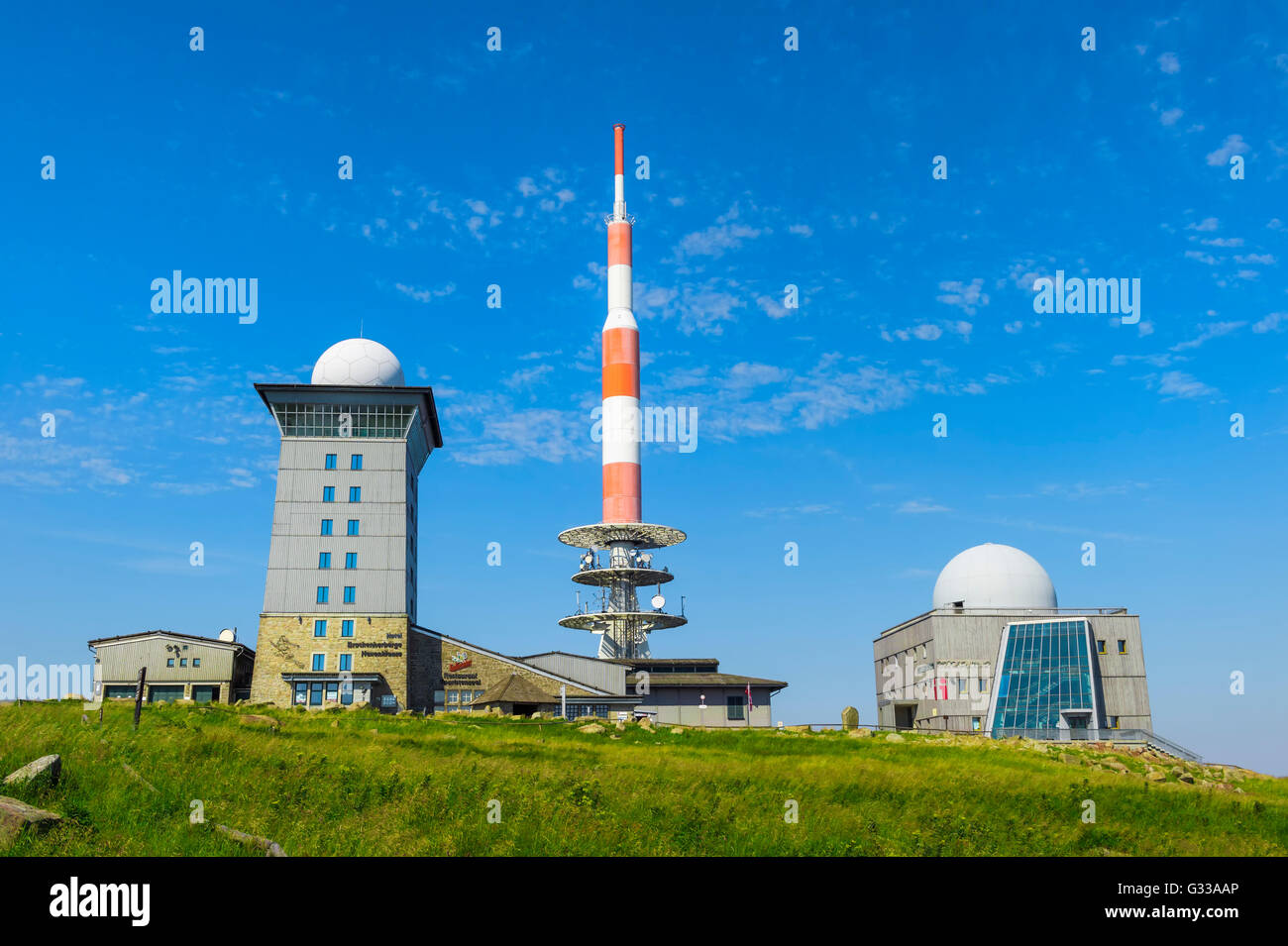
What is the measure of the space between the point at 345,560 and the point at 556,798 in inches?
2154

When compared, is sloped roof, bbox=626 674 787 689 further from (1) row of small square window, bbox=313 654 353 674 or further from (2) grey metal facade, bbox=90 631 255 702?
(2) grey metal facade, bbox=90 631 255 702

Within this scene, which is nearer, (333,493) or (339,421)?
(333,493)

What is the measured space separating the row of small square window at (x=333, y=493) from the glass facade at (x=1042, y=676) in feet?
157

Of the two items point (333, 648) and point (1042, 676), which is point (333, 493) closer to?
point (333, 648)

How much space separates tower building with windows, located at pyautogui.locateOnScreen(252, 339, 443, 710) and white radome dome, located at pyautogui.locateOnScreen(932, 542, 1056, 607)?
40799 mm

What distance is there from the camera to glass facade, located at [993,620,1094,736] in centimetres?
6431

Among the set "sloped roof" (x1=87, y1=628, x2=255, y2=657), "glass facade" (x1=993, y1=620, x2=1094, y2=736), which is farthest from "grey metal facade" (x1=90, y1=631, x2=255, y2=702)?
"glass facade" (x1=993, y1=620, x2=1094, y2=736)

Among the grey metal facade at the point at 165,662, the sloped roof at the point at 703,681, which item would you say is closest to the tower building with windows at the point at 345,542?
the grey metal facade at the point at 165,662

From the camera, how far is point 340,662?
70.7 m

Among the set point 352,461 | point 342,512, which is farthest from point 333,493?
point 352,461

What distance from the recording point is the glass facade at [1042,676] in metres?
64.3

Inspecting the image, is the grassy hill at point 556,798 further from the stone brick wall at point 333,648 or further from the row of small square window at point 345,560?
the row of small square window at point 345,560

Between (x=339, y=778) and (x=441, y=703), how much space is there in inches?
2037
